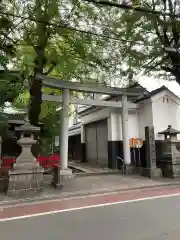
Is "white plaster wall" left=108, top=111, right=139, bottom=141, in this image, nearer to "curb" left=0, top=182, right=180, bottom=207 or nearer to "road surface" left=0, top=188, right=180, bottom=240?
"curb" left=0, top=182, right=180, bottom=207

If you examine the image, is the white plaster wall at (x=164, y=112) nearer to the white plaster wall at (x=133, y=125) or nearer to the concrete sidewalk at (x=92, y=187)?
the white plaster wall at (x=133, y=125)

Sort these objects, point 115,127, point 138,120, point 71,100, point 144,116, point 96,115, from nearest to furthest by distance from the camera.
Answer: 1. point 71,100
2. point 144,116
3. point 115,127
4. point 138,120
5. point 96,115

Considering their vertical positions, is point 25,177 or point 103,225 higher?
point 25,177

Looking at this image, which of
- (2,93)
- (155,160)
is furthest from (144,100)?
(2,93)

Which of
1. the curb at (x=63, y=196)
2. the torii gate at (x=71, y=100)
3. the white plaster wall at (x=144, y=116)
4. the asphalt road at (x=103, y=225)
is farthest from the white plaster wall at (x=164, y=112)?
the asphalt road at (x=103, y=225)

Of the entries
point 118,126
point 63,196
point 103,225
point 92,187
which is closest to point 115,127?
point 118,126

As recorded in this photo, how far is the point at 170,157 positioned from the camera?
11969 mm

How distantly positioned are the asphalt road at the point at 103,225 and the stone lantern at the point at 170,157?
223 inches

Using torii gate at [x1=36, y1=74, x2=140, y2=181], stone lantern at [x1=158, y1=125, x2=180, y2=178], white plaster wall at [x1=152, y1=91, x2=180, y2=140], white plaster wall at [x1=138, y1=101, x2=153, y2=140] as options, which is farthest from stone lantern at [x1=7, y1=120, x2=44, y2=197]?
white plaster wall at [x1=152, y1=91, x2=180, y2=140]

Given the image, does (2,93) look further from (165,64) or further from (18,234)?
(165,64)

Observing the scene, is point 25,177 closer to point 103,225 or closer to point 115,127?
point 103,225

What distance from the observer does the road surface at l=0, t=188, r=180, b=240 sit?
4.35 m

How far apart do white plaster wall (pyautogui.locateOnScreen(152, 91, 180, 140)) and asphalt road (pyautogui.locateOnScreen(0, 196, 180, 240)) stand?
7907mm

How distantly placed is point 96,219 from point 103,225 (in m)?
0.53
